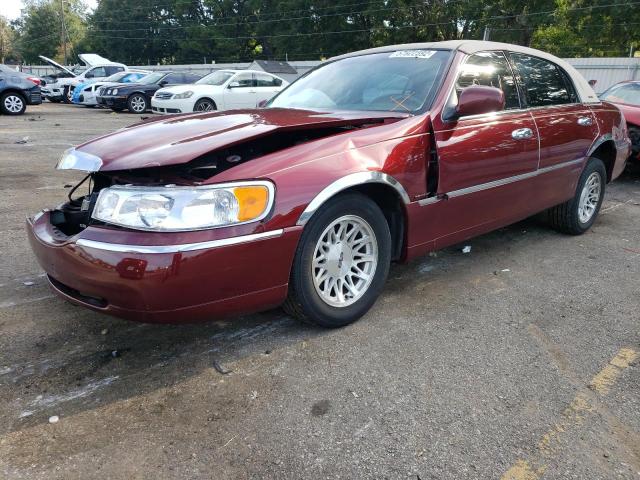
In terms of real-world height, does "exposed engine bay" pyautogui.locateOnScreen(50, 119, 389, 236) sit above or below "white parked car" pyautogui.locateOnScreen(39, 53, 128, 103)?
below

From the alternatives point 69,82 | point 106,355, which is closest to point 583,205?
point 106,355

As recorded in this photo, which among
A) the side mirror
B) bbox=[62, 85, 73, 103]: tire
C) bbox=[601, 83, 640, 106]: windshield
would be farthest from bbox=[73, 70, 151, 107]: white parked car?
the side mirror

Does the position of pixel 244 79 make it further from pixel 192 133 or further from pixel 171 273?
pixel 171 273

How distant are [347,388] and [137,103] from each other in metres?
18.3

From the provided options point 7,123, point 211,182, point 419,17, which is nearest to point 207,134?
point 211,182

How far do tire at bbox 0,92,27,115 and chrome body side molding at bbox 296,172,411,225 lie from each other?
1653 centimetres

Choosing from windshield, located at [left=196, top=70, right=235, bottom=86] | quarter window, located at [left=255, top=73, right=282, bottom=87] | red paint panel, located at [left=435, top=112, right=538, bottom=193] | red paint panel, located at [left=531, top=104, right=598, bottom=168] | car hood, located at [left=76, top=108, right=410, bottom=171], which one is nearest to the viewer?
car hood, located at [left=76, top=108, right=410, bottom=171]

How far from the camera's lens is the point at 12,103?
52.8 ft

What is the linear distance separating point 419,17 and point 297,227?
1573 inches

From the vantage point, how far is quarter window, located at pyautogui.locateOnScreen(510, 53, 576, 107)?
4.29m

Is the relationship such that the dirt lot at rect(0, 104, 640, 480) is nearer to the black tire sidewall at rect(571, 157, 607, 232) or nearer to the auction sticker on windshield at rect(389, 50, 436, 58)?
the black tire sidewall at rect(571, 157, 607, 232)

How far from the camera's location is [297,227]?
8.75 feet

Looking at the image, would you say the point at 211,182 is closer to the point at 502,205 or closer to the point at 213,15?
the point at 502,205

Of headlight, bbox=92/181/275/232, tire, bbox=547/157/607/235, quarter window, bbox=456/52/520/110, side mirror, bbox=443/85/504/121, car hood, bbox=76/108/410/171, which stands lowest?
tire, bbox=547/157/607/235
